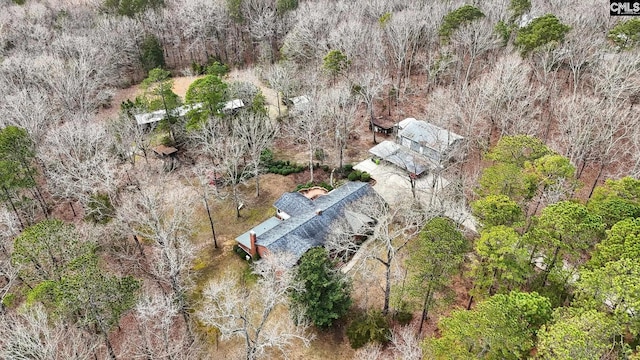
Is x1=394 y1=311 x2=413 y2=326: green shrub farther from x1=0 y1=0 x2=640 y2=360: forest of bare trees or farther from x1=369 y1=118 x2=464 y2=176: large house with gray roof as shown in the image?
x1=369 y1=118 x2=464 y2=176: large house with gray roof

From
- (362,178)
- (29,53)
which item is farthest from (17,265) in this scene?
(29,53)

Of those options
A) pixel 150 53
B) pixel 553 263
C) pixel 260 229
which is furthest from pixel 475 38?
pixel 150 53

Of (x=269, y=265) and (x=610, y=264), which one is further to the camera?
(x=269, y=265)

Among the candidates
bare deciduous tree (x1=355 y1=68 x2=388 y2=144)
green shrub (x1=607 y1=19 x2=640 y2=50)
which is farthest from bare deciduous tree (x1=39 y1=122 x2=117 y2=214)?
green shrub (x1=607 y1=19 x2=640 y2=50)

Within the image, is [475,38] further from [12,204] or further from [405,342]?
[12,204]

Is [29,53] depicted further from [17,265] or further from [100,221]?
[17,265]
